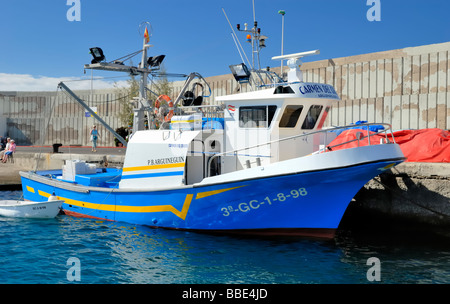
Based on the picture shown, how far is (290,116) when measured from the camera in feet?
30.8

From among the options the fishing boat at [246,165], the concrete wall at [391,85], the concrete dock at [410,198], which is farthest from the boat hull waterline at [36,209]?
the concrete dock at [410,198]

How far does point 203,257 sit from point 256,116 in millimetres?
3358

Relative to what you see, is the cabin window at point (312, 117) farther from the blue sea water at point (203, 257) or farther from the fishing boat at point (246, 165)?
the blue sea water at point (203, 257)

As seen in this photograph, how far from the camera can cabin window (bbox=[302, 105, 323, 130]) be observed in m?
9.61

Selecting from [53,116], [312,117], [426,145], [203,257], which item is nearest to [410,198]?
[426,145]

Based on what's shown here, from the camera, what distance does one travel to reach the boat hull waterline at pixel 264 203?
837cm

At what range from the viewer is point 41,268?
24.1 feet

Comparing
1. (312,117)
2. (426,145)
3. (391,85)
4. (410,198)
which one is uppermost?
(391,85)

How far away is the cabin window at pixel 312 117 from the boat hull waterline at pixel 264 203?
1.78 meters

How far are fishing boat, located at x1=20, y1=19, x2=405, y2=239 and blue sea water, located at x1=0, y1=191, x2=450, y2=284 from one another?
1.58 feet

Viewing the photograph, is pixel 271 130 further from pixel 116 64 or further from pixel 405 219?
pixel 116 64

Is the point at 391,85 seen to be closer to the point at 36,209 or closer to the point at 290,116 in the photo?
the point at 290,116

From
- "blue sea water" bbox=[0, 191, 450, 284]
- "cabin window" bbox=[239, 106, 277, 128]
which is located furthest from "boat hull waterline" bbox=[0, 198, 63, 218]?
"cabin window" bbox=[239, 106, 277, 128]
